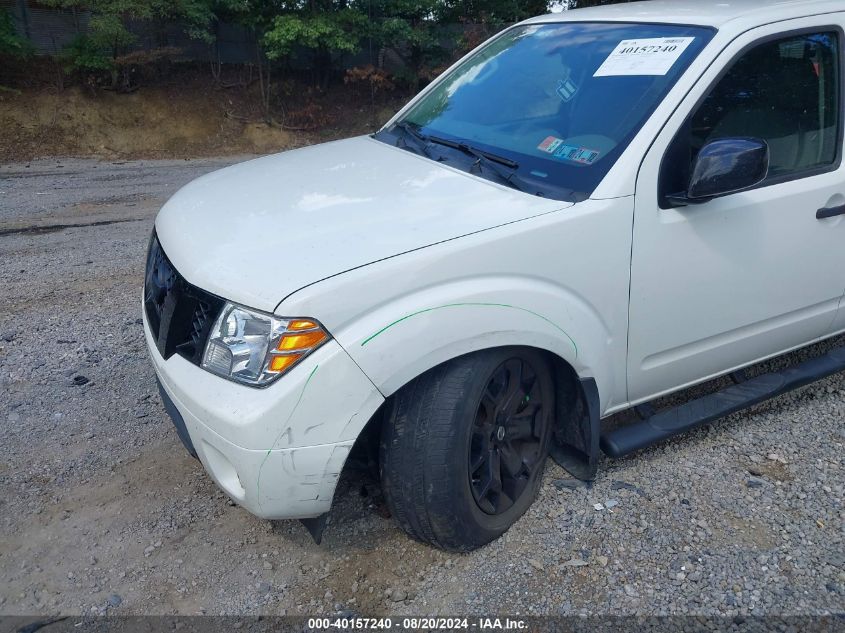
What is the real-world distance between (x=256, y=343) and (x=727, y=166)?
5.82ft

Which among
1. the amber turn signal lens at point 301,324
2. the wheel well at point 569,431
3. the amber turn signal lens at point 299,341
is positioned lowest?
the wheel well at point 569,431

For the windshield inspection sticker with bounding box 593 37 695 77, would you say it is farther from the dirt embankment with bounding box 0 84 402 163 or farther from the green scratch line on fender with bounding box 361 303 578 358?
the dirt embankment with bounding box 0 84 402 163

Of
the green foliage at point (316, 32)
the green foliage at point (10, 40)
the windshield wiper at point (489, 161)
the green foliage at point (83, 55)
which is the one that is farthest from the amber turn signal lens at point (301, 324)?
the green foliage at point (83, 55)

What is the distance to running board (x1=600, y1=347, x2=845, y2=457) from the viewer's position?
3.08 meters

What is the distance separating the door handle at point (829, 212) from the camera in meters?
3.30

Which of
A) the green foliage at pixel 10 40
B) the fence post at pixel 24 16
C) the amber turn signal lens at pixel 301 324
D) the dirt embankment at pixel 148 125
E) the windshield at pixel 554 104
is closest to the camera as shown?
the amber turn signal lens at pixel 301 324

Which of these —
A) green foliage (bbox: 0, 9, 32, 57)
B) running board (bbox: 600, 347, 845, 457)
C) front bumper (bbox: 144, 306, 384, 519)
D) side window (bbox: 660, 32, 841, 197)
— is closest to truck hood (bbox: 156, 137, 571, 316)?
front bumper (bbox: 144, 306, 384, 519)

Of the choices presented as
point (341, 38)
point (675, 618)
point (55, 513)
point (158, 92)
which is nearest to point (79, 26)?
point (158, 92)

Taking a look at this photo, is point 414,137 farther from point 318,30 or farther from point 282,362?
point 318,30

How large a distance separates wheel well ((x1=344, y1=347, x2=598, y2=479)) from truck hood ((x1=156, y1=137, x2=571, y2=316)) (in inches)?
23.6

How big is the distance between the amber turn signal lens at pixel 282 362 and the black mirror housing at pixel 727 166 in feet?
5.16

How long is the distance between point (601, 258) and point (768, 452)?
4.91ft

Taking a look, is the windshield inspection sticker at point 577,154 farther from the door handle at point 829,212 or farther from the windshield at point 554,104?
the door handle at point 829,212

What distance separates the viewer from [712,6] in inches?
134
